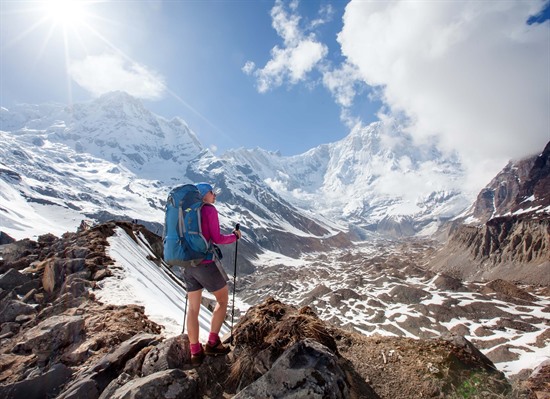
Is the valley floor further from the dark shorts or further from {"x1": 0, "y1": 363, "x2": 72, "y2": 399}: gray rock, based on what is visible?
{"x1": 0, "y1": 363, "x2": 72, "y2": 399}: gray rock

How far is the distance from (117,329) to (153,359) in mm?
3240

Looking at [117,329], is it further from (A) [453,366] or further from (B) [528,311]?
(B) [528,311]

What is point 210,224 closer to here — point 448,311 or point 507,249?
point 448,311

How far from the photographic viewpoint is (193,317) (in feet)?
22.6

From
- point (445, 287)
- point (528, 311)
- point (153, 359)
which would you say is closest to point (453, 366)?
point (153, 359)

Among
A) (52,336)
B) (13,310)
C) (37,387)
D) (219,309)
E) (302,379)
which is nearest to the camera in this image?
(302,379)

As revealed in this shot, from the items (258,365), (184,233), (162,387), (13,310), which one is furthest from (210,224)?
(13,310)

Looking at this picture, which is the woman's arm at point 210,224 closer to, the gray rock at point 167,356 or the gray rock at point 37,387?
the gray rock at point 167,356

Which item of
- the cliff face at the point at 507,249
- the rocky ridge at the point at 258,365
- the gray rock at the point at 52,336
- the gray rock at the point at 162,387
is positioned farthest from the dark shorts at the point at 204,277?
the cliff face at the point at 507,249

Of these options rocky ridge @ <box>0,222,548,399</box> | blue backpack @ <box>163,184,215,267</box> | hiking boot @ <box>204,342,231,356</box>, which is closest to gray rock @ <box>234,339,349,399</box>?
rocky ridge @ <box>0,222,548,399</box>

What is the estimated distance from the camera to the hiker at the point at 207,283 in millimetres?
6785

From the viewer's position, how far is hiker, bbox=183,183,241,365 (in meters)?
6.79

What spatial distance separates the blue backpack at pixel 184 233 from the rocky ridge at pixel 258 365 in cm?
170

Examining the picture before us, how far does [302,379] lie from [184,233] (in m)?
3.38
